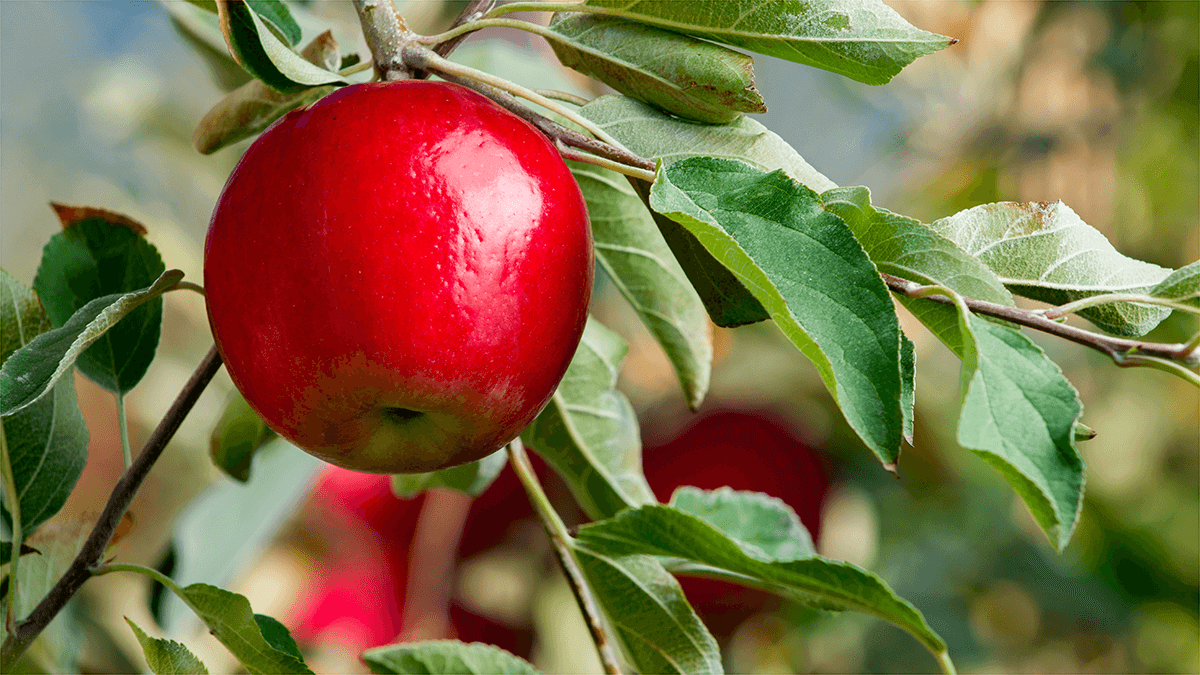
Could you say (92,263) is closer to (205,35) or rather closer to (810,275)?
(205,35)

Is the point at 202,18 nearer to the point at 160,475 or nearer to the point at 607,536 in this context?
the point at 607,536

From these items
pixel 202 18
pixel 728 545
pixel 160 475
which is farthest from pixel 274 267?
pixel 160 475

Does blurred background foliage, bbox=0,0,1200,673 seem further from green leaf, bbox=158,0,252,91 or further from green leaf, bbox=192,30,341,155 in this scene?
green leaf, bbox=192,30,341,155

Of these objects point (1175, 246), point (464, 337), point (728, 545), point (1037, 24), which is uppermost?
point (464, 337)

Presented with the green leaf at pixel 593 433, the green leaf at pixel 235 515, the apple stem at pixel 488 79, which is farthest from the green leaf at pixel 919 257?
the green leaf at pixel 235 515

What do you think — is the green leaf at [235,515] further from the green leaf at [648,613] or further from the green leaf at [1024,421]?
the green leaf at [1024,421]

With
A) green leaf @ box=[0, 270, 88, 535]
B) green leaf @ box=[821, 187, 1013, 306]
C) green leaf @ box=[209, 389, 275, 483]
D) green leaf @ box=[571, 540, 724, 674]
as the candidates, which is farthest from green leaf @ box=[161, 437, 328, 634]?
green leaf @ box=[821, 187, 1013, 306]

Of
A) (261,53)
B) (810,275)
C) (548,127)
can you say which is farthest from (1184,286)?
(261,53)
